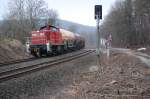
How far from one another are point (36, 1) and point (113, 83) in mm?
75613

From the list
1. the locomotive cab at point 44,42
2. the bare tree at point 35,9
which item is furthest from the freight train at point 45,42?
the bare tree at point 35,9

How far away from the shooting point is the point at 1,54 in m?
34.6

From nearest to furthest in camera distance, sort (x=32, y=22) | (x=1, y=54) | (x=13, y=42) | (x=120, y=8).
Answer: (x=1, y=54) < (x=13, y=42) < (x=32, y=22) < (x=120, y=8)

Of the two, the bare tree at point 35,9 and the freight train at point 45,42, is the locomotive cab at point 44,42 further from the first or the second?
the bare tree at point 35,9

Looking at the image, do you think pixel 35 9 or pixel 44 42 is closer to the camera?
pixel 44 42

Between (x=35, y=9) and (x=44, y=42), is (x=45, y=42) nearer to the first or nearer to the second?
(x=44, y=42)

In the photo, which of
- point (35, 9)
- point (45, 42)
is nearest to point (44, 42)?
point (45, 42)

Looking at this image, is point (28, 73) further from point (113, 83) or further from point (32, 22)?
point (32, 22)

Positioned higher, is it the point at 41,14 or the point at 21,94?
the point at 41,14

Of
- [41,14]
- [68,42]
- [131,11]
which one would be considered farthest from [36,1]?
[68,42]

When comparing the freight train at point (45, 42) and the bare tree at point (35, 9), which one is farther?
the bare tree at point (35, 9)

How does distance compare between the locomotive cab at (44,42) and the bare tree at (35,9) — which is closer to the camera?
the locomotive cab at (44,42)

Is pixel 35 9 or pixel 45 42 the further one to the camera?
pixel 35 9

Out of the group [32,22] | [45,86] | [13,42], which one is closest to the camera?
[45,86]
